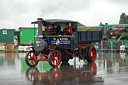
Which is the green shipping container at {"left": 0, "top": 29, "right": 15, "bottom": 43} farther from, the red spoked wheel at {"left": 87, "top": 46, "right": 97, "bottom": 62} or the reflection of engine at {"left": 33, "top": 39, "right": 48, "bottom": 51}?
the reflection of engine at {"left": 33, "top": 39, "right": 48, "bottom": 51}

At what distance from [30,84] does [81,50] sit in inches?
279

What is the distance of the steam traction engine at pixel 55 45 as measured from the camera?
12555 millimetres

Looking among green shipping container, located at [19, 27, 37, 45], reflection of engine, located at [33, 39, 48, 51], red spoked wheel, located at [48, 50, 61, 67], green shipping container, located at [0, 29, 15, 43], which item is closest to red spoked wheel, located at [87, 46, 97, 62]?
red spoked wheel, located at [48, 50, 61, 67]

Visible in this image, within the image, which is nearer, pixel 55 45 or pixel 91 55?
pixel 55 45

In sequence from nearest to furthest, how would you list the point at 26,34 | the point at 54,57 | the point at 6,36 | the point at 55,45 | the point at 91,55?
the point at 54,57 < the point at 55,45 < the point at 91,55 < the point at 26,34 < the point at 6,36

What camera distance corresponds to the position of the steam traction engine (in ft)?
41.2

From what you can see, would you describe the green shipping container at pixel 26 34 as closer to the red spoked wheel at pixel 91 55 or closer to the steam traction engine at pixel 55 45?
the red spoked wheel at pixel 91 55

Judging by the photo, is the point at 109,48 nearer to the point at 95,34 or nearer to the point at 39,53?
the point at 95,34

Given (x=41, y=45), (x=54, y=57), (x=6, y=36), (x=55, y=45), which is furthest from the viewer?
(x=6, y=36)

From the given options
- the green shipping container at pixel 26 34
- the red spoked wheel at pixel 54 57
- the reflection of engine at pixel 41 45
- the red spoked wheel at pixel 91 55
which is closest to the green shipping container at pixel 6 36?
the green shipping container at pixel 26 34

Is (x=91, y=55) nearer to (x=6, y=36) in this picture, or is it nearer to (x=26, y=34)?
(x=26, y=34)

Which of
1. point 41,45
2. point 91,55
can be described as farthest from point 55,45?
point 91,55

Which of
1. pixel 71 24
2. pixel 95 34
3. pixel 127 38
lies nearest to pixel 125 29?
pixel 127 38

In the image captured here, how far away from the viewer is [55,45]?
12969 mm
